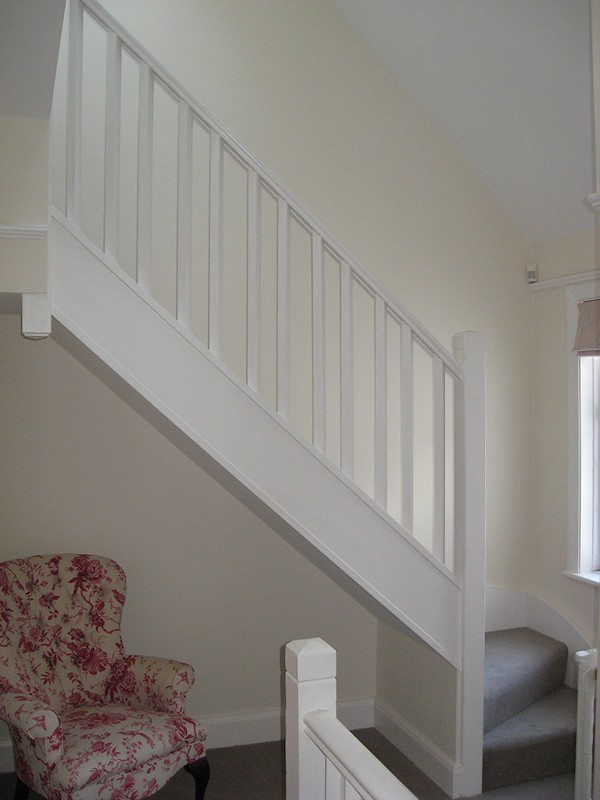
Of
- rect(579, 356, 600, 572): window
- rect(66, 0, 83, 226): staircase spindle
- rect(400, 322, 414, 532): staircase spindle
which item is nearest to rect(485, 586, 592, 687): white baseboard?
rect(579, 356, 600, 572): window

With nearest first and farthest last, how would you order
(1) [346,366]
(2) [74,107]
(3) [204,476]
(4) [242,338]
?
(2) [74,107] < (1) [346,366] < (3) [204,476] < (4) [242,338]

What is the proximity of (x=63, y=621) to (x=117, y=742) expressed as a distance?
68 cm

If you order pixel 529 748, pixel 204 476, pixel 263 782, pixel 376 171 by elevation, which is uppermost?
pixel 376 171

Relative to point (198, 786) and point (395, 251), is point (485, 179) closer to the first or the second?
point (395, 251)

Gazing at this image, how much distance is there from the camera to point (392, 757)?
3.35 meters

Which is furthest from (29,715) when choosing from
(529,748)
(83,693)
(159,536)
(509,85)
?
(509,85)

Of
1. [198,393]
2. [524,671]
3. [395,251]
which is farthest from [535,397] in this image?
[198,393]

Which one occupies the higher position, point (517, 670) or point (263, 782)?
point (517, 670)

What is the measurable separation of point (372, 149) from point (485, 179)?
0.70 m

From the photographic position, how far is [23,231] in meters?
2.13

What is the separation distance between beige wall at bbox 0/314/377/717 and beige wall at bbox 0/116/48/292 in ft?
3.73

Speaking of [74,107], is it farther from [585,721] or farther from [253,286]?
[585,721]

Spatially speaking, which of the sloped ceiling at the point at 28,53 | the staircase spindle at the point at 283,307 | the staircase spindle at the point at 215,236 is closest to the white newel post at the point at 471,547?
the staircase spindle at the point at 283,307

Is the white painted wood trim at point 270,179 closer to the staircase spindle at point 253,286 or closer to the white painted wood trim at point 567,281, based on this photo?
the staircase spindle at point 253,286
